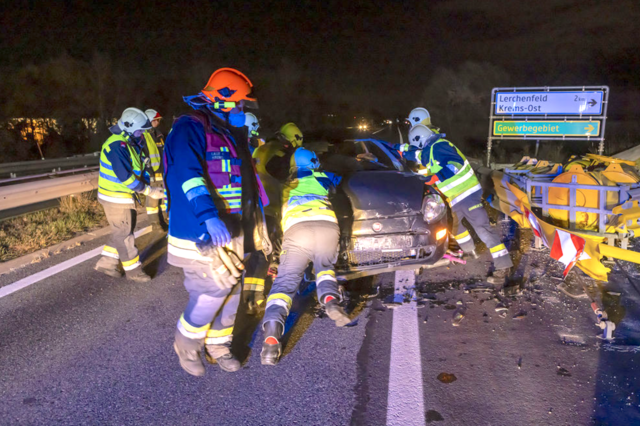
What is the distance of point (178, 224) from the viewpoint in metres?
3.06

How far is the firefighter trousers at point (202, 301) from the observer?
10.1 ft

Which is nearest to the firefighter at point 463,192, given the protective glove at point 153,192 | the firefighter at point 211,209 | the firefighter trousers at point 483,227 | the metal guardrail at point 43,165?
the firefighter trousers at point 483,227

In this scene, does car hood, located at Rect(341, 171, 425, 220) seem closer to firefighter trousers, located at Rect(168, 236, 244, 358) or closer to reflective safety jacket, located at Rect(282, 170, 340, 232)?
reflective safety jacket, located at Rect(282, 170, 340, 232)

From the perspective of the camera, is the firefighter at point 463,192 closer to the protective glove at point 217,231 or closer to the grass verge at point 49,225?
the protective glove at point 217,231

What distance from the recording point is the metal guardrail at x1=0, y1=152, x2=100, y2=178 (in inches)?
464

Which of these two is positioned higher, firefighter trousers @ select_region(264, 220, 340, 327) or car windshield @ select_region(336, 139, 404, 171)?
car windshield @ select_region(336, 139, 404, 171)

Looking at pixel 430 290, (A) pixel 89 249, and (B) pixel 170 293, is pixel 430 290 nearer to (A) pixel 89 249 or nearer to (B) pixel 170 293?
(B) pixel 170 293

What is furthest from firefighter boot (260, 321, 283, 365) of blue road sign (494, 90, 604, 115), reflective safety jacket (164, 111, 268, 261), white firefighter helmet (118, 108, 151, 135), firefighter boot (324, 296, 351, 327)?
blue road sign (494, 90, 604, 115)

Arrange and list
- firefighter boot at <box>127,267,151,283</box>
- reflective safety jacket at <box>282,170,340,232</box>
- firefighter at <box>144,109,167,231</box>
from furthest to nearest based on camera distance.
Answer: firefighter at <box>144,109,167,231</box>
firefighter boot at <box>127,267,151,283</box>
reflective safety jacket at <box>282,170,340,232</box>

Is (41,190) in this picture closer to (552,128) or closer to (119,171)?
(119,171)

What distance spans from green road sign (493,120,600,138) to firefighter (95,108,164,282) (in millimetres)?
9550

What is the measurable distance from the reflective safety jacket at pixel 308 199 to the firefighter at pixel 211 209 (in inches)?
17.7

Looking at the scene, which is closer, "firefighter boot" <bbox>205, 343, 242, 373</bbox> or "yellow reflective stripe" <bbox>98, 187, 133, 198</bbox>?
"firefighter boot" <bbox>205, 343, 242, 373</bbox>

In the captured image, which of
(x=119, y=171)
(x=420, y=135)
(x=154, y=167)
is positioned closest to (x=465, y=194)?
(x=420, y=135)
